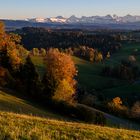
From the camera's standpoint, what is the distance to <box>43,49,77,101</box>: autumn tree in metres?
86.6

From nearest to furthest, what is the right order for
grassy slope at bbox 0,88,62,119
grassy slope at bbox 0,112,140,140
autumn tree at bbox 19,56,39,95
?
grassy slope at bbox 0,112,140,140
grassy slope at bbox 0,88,62,119
autumn tree at bbox 19,56,39,95

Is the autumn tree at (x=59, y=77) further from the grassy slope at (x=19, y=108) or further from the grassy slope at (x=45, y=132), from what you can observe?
the grassy slope at (x=45, y=132)

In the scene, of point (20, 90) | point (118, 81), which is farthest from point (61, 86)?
point (118, 81)

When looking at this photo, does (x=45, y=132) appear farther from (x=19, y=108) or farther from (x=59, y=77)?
(x=59, y=77)

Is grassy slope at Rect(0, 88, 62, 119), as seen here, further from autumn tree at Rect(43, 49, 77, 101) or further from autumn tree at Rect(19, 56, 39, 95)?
autumn tree at Rect(43, 49, 77, 101)

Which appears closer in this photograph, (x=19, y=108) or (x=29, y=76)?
(x=19, y=108)

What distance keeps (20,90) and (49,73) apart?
1701 centimetres

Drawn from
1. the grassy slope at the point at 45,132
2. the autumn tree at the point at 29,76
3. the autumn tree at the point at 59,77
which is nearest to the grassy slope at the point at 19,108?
the grassy slope at the point at 45,132

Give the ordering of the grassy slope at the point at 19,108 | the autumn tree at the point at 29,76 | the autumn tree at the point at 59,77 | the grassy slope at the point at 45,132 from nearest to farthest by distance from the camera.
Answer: the grassy slope at the point at 45,132
the grassy slope at the point at 19,108
the autumn tree at the point at 29,76
the autumn tree at the point at 59,77

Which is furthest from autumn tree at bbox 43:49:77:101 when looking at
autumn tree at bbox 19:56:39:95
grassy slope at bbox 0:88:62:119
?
grassy slope at bbox 0:88:62:119

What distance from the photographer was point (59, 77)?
96.1 metres

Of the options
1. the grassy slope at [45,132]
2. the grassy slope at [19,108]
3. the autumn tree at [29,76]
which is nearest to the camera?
the grassy slope at [45,132]

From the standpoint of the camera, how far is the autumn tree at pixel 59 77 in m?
86.6

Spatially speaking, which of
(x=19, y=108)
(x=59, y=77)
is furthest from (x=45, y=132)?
(x=59, y=77)
